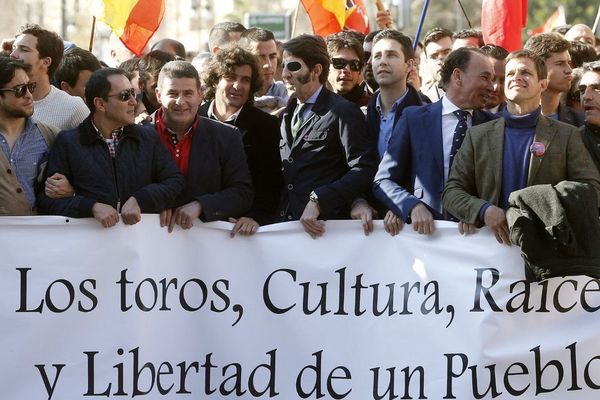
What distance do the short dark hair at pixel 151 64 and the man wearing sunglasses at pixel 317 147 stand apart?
1443 mm

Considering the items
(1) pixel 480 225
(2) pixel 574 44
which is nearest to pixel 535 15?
(2) pixel 574 44

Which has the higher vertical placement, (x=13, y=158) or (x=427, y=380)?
(x=13, y=158)

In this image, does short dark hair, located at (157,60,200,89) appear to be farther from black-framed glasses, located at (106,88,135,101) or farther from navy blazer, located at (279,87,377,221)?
navy blazer, located at (279,87,377,221)

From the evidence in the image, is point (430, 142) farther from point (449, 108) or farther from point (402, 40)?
point (402, 40)

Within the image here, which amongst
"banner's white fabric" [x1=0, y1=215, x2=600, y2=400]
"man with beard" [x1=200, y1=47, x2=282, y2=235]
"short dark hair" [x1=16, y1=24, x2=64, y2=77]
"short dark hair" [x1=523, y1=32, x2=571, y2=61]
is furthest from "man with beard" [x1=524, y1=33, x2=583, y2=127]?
"short dark hair" [x1=16, y1=24, x2=64, y2=77]

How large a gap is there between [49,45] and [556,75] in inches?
130

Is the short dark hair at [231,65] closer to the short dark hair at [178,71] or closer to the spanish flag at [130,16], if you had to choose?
the short dark hair at [178,71]

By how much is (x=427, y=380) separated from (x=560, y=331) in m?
0.76

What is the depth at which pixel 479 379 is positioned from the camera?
7391mm

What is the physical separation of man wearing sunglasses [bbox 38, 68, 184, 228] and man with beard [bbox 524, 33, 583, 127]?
8.57 feet

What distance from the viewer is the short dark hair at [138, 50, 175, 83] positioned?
9.39 meters

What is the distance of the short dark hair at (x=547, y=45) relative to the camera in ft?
29.9

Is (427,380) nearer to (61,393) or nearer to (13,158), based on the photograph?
(61,393)

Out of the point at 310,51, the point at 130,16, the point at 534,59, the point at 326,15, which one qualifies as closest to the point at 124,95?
the point at 310,51
